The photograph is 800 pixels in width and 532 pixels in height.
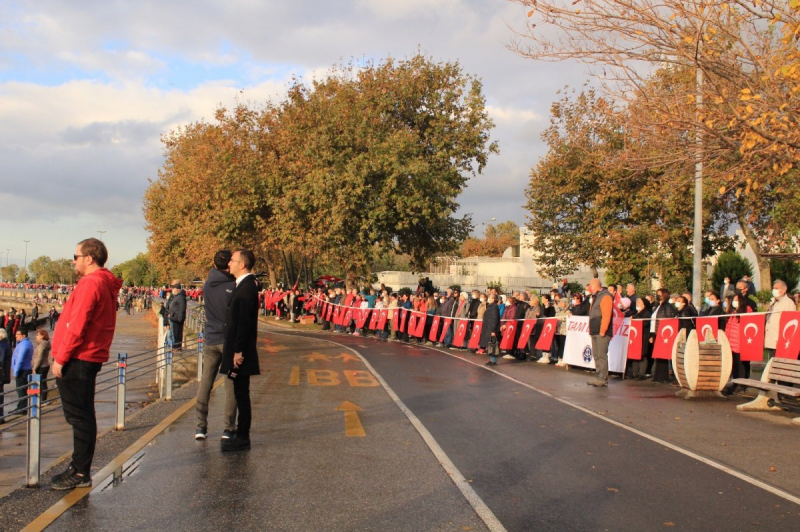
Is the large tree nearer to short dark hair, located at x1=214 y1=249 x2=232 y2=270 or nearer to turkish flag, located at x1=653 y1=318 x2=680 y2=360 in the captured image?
turkish flag, located at x1=653 y1=318 x2=680 y2=360

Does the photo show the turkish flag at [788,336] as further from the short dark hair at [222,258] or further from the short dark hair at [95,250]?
the short dark hair at [95,250]

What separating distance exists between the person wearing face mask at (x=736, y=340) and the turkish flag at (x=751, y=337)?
12cm

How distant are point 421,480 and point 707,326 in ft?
33.3

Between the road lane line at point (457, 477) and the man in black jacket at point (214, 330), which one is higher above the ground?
the man in black jacket at point (214, 330)

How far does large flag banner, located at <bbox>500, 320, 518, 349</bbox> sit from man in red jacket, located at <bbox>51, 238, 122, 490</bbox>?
52.3 ft

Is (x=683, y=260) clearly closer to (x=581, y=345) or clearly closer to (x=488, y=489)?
(x=581, y=345)

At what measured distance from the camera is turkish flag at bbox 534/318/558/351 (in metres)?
20.3

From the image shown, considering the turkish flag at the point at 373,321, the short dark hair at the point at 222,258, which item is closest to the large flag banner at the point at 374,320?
the turkish flag at the point at 373,321

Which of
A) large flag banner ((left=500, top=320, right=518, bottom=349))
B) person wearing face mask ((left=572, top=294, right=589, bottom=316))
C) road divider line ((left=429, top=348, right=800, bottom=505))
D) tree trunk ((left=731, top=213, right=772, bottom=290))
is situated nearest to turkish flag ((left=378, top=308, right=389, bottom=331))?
large flag banner ((left=500, top=320, right=518, bottom=349))

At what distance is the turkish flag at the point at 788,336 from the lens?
12.7 metres

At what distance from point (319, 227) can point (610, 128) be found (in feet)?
46.0

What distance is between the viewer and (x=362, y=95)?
132ft

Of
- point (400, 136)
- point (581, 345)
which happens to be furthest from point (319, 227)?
point (581, 345)

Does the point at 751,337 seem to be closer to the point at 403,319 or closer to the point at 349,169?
the point at 403,319
